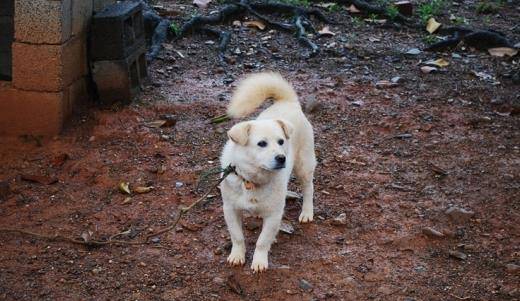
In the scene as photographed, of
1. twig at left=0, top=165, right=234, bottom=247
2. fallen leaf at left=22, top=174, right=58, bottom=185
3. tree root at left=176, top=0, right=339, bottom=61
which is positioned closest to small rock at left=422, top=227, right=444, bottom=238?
twig at left=0, top=165, right=234, bottom=247

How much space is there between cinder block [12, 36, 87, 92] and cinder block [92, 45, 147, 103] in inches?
15.1

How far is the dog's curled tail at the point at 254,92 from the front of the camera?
4723 millimetres

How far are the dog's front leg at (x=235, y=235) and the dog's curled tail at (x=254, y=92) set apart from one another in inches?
30.3

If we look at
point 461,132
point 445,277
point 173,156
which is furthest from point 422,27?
point 445,277

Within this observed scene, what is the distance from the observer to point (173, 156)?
5.93 meters

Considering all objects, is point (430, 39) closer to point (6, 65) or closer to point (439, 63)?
point (439, 63)

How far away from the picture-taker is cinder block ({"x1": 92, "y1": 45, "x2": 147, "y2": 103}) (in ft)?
21.3

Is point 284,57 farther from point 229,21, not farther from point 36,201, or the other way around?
point 36,201

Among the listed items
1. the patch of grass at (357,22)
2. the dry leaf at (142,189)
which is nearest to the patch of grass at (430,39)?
the patch of grass at (357,22)

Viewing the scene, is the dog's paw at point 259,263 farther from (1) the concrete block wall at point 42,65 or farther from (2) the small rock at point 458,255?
(1) the concrete block wall at point 42,65

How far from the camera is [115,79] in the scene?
656 cm

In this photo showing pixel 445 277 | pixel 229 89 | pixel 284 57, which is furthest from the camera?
pixel 284 57

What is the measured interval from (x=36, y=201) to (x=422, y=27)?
6283 millimetres

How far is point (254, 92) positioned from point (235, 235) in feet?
3.34
